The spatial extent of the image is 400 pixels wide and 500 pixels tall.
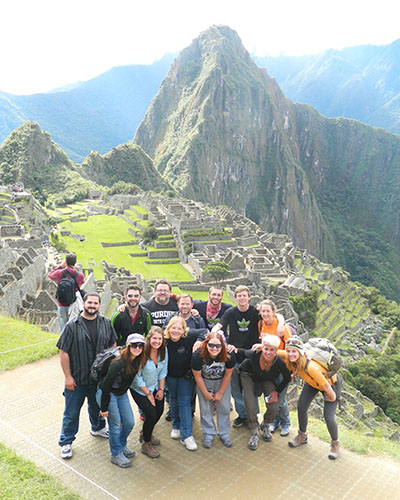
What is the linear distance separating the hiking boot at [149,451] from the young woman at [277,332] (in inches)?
77.4

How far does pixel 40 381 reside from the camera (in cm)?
916

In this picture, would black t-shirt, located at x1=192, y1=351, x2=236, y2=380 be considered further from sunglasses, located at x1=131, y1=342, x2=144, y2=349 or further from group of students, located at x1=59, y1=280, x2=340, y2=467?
sunglasses, located at x1=131, y1=342, x2=144, y2=349

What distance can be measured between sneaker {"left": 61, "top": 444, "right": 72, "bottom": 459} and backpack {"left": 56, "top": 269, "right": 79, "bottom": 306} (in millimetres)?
2971

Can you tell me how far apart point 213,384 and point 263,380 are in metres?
0.77

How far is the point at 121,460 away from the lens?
6.66 meters

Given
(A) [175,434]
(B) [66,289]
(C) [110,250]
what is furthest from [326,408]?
(C) [110,250]

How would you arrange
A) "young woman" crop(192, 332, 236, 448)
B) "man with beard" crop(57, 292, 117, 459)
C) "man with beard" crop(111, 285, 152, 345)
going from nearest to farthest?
"man with beard" crop(57, 292, 117, 459) < "young woman" crop(192, 332, 236, 448) < "man with beard" crop(111, 285, 152, 345)

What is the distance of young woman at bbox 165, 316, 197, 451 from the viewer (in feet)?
23.1

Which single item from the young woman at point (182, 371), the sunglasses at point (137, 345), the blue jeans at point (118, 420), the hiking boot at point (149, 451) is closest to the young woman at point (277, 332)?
the young woman at point (182, 371)

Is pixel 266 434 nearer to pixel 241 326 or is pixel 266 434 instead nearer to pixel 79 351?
pixel 241 326

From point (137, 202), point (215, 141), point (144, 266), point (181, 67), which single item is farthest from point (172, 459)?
point (181, 67)

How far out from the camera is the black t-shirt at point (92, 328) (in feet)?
21.7

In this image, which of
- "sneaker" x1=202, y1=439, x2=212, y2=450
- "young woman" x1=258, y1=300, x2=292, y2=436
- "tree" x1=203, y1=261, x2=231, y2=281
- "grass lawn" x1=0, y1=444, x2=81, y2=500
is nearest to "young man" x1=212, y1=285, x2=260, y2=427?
"young woman" x1=258, y1=300, x2=292, y2=436

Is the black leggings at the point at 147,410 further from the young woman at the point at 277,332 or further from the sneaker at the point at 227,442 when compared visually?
the young woman at the point at 277,332
